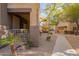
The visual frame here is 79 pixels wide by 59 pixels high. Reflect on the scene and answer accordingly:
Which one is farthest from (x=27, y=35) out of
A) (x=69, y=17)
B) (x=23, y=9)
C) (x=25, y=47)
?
(x=69, y=17)

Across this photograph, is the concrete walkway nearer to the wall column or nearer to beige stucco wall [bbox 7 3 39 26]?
beige stucco wall [bbox 7 3 39 26]

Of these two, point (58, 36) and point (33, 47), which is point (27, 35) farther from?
point (58, 36)

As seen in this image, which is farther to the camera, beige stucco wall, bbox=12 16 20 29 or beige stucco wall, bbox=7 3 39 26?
beige stucco wall, bbox=12 16 20 29

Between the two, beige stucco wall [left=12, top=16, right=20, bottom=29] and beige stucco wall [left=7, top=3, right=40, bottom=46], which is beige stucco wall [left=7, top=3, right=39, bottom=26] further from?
beige stucco wall [left=12, top=16, right=20, bottom=29]

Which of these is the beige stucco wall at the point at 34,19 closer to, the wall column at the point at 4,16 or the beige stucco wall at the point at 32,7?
the beige stucco wall at the point at 32,7

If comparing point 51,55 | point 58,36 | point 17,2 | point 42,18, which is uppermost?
point 17,2

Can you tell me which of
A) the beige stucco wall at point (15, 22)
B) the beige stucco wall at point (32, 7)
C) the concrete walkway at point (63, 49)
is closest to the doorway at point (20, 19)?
the beige stucco wall at point (15, 22)

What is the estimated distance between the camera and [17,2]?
235 inches

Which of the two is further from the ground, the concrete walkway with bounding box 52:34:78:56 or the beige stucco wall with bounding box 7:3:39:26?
the beige stucco wall with bounding box 7:3:39:26

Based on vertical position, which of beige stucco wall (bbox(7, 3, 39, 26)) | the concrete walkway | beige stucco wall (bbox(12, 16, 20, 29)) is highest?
beige stucco wall (bbox(7, 3, 39, 26))

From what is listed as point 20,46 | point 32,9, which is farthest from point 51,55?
point 32,9

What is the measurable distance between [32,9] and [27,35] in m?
0.79

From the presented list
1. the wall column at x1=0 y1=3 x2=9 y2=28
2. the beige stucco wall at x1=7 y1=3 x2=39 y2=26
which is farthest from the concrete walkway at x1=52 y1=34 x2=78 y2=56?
the wall column at x1=0 y1=3 x2=9 y2=28

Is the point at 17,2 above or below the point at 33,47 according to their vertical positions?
above
